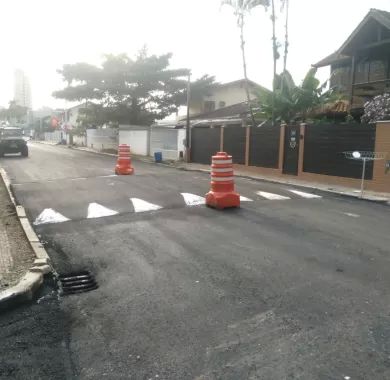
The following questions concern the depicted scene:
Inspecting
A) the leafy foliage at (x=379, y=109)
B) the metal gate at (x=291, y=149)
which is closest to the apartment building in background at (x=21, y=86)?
the metal gate at (x=291, y=149)

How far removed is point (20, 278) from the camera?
4.99 m

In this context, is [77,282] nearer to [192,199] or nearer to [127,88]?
[192,199]

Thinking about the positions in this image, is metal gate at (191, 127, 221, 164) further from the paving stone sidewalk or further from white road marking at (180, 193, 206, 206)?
the paving stone sidewalk

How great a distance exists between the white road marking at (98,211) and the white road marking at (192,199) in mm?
1977

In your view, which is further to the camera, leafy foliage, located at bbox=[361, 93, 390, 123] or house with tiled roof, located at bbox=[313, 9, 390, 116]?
house with tiled roof, located at bbox=[313, 9, 390, 116]

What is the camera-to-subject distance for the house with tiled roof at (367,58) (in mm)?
21312

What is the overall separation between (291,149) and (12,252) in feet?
45.6

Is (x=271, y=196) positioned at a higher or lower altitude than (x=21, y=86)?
lower

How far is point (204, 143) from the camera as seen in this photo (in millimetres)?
24266

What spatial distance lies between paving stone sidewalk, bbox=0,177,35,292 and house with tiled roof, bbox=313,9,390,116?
17.8 meters

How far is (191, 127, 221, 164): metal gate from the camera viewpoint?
23.3 meters

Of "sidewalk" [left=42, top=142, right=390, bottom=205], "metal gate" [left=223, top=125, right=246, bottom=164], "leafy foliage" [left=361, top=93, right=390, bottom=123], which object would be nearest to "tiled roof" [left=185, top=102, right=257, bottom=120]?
"metal gate" [left=223, top=125, right=246, bottom=164]

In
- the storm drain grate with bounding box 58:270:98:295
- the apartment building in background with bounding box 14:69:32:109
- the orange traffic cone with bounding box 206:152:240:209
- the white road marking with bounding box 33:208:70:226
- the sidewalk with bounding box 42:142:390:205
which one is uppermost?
the apartment building in background with bounding box 14:69:32:109

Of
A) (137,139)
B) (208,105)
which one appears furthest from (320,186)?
(208,105)
